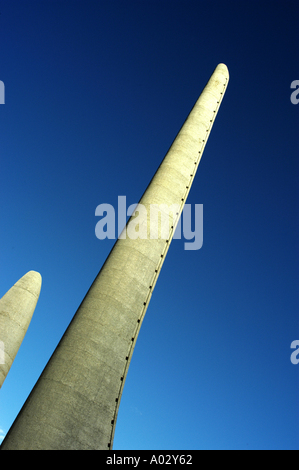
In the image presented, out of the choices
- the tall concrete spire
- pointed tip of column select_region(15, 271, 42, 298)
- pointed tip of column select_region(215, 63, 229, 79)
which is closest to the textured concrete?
pointed tip of column select_region(15, 271, 42, 298)

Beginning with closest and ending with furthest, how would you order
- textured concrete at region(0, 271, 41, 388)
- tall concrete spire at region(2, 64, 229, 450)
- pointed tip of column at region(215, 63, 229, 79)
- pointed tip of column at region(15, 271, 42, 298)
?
tall concrete spire at region(2, 64, 229, 450)
textured concrete at region(0, 271, 41, 388)
pointed tip of column at region(15, 271, 42, 298)
pointed tip of column at region(215, 63, 229, 79)

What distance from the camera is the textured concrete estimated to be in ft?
50.8

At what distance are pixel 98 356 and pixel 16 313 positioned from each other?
943 centimetres

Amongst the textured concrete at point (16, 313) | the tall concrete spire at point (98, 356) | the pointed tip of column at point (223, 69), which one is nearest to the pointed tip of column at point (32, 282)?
the textured concrete at point (16, 313)

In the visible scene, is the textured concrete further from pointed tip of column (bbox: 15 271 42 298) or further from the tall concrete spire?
the tall concrete spire

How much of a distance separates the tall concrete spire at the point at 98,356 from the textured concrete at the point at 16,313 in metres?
7.71

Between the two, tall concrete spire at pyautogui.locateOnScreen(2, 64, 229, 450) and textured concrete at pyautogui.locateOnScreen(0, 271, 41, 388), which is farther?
textured concrete at pyautogui.locateOnScreen(0, 271, 41, 388)

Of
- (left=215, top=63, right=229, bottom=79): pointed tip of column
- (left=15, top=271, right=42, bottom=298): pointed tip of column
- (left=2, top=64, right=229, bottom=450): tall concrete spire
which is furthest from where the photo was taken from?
(left=215, top=63, right=229, bottom=79): pointed tip of column

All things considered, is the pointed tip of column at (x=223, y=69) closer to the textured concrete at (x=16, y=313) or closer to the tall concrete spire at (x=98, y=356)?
the tall concrete spire at (x=98, y=356)

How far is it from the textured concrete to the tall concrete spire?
771 centimetres

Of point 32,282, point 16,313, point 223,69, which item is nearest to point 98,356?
point 16,313

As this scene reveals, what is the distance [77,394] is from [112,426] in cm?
112

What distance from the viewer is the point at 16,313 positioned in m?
16.4

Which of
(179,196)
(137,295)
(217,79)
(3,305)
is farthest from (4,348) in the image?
(217,79)
